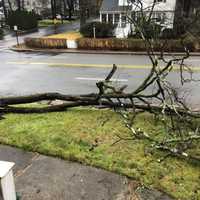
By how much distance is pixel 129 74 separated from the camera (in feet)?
43.6

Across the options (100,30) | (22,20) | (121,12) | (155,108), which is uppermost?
(121,12)

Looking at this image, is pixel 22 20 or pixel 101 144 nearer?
pixel 101 144

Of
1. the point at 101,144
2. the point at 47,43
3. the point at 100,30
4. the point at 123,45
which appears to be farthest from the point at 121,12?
the point at 101,144

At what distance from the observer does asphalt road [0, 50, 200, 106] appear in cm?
1114

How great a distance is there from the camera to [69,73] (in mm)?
13789

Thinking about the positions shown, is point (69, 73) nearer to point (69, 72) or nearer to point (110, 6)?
point (69, 72)

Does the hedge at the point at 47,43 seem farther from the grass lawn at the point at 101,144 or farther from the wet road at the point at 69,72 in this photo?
the grass lawn at the point at 101,144

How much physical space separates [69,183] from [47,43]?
64.3ft

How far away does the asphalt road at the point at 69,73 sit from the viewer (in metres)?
11.1

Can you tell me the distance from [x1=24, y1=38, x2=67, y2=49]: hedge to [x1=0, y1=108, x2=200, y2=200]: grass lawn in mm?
15995

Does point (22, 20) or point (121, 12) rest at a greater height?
point (121, 12)

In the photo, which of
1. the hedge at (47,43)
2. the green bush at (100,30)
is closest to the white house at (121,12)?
the green bush at (100,30)

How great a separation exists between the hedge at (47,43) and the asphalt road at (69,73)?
2866 mm

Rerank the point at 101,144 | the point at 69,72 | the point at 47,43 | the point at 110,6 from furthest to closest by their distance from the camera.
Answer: the point at 110,6 → the point at 47,43 → the point at 69,72 → the point at 101,144
